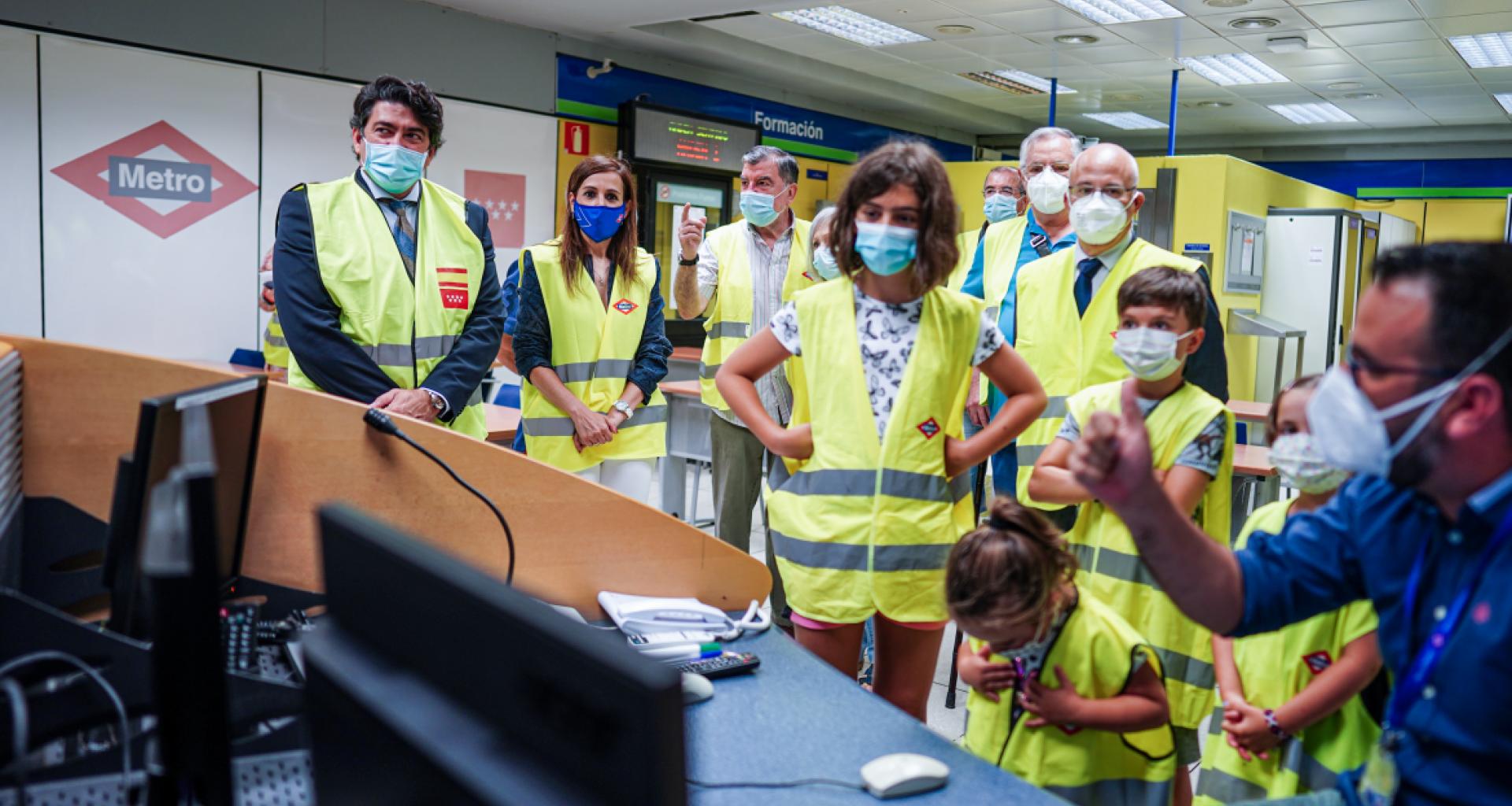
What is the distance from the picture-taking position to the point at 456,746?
58 cm

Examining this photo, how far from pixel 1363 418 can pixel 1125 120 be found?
35.8ft

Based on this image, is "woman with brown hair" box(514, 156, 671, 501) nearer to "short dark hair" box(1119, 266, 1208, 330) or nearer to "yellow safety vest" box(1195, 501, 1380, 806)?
"short dark hair" box(1119, 266, 1208, 330)

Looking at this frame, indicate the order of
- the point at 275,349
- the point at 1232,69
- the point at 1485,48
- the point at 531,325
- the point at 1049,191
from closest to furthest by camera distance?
the point at 531,325
the point at 1049,191
the point at 275,349
the point at 1485,48
the point at 1232,69

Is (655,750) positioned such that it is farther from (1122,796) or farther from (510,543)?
(1122,796)

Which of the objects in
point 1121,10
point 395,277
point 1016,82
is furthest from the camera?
point 1016,82

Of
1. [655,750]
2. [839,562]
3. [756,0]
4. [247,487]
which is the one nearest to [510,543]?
[247,487]

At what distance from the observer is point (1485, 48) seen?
23.2 feet

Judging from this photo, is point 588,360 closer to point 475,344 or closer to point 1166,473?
point 475,344

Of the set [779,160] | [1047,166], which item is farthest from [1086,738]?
[779,160]

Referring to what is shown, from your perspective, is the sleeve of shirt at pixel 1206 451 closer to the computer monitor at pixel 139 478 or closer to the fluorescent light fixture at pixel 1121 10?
the computer monitor at pixel 139 478

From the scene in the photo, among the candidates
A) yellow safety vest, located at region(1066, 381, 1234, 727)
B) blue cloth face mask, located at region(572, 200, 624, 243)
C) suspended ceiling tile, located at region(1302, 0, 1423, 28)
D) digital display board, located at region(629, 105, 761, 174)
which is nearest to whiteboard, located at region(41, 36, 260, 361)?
digital display board, located at region(629, 105, 761, 174)

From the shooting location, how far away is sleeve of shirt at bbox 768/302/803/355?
6.23ft

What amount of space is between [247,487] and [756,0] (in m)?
5.07

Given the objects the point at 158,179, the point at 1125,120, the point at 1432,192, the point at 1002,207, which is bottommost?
the point at 1002,207
